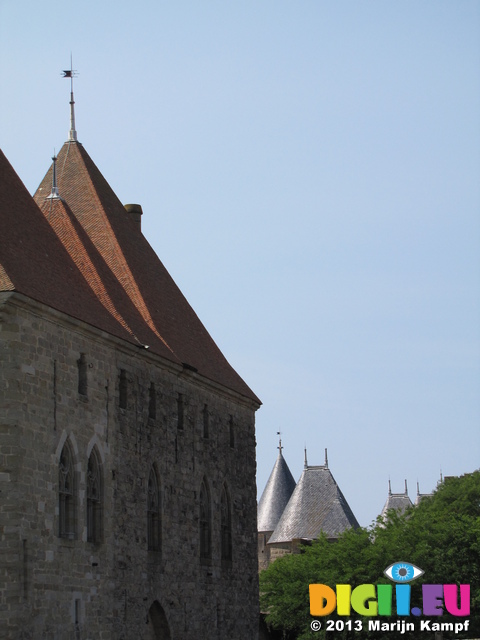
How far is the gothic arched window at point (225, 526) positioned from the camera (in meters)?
39.1

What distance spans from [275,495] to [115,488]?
49763 mm

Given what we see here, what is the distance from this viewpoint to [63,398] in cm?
2956

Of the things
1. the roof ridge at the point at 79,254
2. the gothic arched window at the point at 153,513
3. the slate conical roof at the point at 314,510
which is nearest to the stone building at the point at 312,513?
the slate conical roof at the point at 314,510

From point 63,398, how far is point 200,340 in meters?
11.7

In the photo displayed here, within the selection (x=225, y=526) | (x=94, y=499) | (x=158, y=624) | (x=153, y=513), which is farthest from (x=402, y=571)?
(x=94, y=499)

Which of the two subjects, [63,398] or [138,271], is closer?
[63,398]

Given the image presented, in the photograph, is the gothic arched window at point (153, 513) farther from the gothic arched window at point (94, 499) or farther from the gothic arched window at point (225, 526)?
the gothic arched window at point (225, 526)

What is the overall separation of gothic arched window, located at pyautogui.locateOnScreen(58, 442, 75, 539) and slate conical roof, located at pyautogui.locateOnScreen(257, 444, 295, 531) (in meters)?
49.8

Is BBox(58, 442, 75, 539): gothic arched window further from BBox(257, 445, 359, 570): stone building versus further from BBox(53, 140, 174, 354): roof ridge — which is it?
BBox(257, 445, 359, 570): stone building

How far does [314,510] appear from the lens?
70.6 meters

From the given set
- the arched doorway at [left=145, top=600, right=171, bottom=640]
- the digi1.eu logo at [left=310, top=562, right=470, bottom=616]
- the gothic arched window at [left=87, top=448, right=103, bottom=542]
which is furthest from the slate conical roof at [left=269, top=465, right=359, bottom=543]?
the gothic arched window at [left=87, top=448, right=103, bottom=542]

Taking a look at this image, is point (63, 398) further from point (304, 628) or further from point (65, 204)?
point (304, 628)

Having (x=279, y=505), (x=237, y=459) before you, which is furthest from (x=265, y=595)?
(x=279, y=505)

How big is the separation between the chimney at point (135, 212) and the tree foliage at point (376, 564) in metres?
14.0
